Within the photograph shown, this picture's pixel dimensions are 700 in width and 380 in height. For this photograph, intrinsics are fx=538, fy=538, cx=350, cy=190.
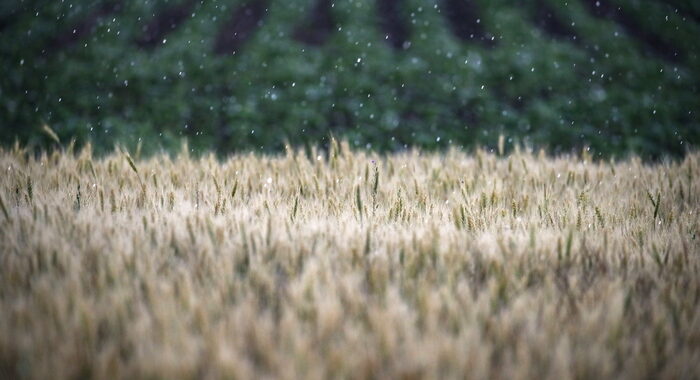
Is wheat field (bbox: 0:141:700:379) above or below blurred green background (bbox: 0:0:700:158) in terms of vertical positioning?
below

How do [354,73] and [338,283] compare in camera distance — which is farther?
[354,73]

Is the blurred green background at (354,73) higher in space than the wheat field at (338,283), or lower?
higher

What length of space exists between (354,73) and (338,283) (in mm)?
8323

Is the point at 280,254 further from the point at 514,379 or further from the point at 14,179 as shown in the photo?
the point at 14,179

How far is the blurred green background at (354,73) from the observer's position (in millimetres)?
8102

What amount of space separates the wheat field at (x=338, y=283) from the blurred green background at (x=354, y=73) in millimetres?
5893

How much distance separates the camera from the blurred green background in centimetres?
810

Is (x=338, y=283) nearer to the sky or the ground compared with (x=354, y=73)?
nearer to the ground

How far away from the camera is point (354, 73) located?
9305 mm

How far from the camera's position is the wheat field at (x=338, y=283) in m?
1.01

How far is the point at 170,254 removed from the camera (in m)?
1.45

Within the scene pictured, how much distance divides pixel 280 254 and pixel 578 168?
1.92m

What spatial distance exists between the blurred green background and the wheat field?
589 centimetres

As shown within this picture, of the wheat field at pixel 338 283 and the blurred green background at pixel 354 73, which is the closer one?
the wheat field at pixel 338 283
